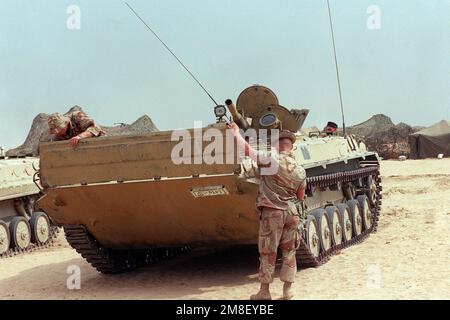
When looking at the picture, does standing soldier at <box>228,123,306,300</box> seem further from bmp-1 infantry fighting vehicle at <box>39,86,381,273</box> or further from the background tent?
the background tent

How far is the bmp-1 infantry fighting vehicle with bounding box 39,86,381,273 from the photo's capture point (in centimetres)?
783

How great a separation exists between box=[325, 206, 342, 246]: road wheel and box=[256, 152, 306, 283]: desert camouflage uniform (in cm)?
368

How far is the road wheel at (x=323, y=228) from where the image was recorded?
995cm

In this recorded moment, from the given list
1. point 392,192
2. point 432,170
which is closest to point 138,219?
point 392,192

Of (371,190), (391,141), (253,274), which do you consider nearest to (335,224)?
(253,274)

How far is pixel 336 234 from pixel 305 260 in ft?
6.18

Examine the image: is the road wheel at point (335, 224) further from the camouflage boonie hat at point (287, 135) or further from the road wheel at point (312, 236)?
the camouflage boonie hat at point (287, 135)

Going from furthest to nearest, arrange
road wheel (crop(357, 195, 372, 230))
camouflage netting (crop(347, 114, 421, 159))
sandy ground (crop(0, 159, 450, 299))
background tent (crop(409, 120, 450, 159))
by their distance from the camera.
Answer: camouflage netting (crop(347, 114, 421, 159))
background tent (crop(409, 120, 450, 159))
road wheel (crop(357, 195, 372, 230))
sandy ground (crop(0, 159, 450, 299))

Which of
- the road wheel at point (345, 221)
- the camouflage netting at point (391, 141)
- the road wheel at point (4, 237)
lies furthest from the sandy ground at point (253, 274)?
the camouflage netting at point (391, 141)

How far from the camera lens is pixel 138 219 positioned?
867 cm

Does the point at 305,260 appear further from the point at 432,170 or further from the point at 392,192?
the point at 432,170

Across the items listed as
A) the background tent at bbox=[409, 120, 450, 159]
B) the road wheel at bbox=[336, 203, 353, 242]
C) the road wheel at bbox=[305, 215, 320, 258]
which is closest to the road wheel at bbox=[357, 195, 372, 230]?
the road wheel at bbox=[336, 203, 353, 242]

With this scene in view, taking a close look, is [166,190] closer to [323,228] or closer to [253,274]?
[253,274]

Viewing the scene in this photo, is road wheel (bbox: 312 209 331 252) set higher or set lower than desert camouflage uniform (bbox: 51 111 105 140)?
lower
